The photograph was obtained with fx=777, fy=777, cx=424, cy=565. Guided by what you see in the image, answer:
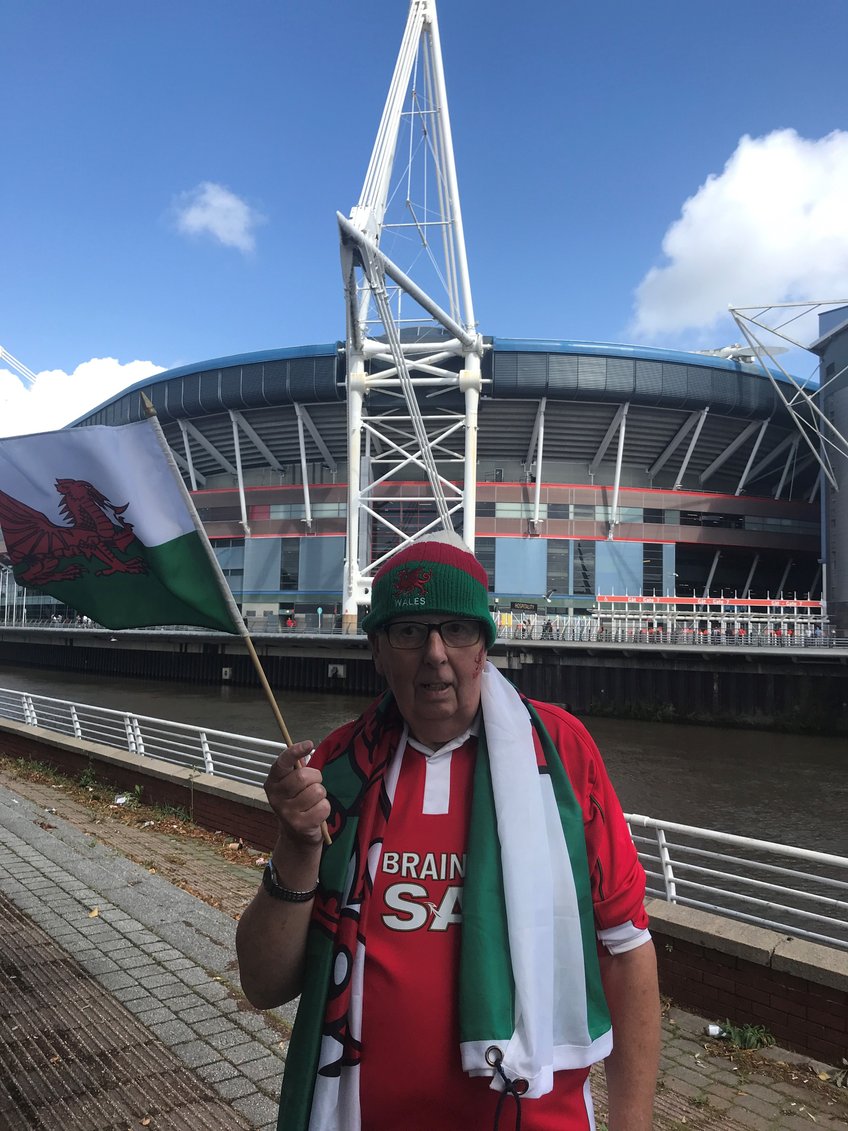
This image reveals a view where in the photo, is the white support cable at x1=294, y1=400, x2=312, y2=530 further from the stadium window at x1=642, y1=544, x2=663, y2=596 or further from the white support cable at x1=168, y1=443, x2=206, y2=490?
the stadium window at x1=642, y1=544, x2=663, y2=596

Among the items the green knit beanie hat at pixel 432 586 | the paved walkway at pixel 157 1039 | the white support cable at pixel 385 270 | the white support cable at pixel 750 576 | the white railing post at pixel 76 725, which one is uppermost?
the white support cable at pixel 385 270

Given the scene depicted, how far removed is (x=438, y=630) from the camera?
4.96 ft

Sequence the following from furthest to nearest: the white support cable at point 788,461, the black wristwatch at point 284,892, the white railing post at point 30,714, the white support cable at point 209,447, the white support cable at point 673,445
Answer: the white support cable at point 209,447 → the white support cable at point 788,461 → the white support cable at point 673,445 → the white railing post at point 30,714 → the black wristwatch at point 284,892

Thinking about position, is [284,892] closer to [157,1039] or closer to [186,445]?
[157,1039]

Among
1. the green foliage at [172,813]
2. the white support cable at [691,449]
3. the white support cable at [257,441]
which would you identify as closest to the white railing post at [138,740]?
the green foliage at [172,813]

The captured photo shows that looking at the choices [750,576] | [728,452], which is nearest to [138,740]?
[728,452]

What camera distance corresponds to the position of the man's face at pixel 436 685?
4.86 feet

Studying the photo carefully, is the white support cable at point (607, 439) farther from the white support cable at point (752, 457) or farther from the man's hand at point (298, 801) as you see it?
the man's hand at point (298, 801)

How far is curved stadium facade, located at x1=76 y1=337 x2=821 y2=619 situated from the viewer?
4306cm

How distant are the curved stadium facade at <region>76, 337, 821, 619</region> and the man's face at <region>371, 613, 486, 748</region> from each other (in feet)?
132

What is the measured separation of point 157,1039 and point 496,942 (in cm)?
296

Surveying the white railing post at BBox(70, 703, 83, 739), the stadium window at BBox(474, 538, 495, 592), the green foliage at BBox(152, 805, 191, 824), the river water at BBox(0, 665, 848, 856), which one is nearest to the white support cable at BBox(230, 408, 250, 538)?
the stadium window at BBox(474, 538, 495, 592)

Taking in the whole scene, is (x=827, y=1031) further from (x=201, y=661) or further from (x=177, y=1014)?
(x=201, y=661)

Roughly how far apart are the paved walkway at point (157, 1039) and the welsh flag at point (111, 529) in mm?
1938
